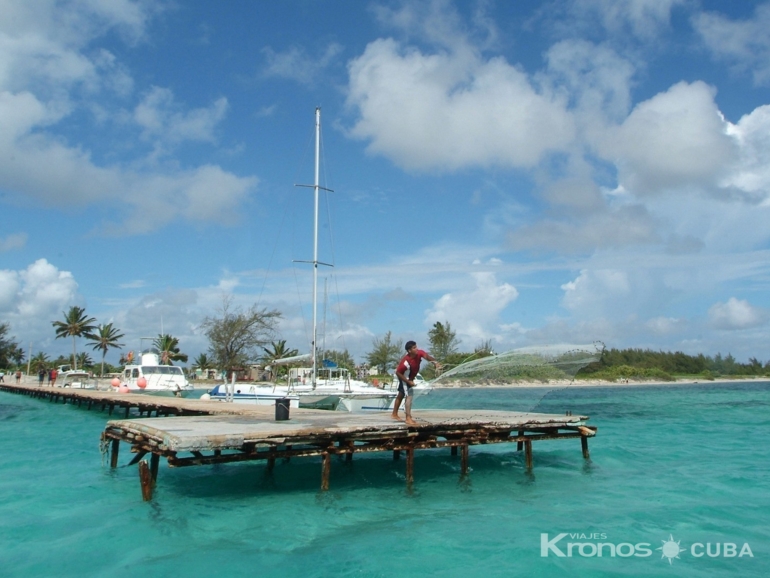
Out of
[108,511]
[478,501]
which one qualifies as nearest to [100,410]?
[108,511]

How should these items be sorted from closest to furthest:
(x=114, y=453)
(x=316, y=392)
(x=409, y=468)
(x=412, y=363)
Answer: (x=412, y=363) → (x=409, y=468) → (x=114, y=453) → (x=316, y=392)

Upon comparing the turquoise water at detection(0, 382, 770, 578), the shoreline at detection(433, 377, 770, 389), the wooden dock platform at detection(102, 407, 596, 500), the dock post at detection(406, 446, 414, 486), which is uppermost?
the shoreline at detection(433, 377, 770, 389)

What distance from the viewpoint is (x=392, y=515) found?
39.5 feet

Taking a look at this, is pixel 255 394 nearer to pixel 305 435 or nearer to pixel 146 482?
pixel 146 482

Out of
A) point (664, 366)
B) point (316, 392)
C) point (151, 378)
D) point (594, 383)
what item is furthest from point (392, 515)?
point (664, 366)

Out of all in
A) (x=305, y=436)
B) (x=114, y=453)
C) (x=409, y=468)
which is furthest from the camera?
(x=114, y=453)

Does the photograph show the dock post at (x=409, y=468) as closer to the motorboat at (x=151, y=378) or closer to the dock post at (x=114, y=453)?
the dock post at (x=114, y=453)

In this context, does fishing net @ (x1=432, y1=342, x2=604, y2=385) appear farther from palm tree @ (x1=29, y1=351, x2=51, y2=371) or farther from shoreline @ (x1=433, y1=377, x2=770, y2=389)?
palm tree @ (x1=29, y1=351, x2=51, y2=371)

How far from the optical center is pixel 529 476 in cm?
1609

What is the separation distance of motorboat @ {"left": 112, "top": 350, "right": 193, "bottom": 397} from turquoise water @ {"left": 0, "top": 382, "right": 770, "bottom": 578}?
22394 millimetres

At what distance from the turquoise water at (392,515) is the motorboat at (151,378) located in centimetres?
2239

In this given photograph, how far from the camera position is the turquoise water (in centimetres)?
947

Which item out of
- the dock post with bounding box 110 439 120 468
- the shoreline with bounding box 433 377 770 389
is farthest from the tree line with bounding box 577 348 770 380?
the dock post with bounding box 110 439 120 468

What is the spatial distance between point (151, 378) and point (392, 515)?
35.3 meters
